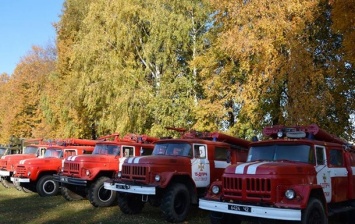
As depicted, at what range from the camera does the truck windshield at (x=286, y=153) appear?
9.03 metres

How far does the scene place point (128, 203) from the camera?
11.8 metres

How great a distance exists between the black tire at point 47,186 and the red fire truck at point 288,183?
30.7ft

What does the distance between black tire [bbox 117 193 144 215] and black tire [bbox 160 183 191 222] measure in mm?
1241

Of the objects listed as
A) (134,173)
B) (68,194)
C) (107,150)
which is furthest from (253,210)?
(68,194)

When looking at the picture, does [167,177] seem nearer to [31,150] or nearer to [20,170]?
[20,170]

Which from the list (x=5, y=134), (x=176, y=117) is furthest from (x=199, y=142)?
(x=5, y=134)

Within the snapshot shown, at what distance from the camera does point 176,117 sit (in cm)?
2234

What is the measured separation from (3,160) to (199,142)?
38.1ft

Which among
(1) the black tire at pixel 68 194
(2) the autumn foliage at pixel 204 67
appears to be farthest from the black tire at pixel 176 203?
(2) the autumn foliage at pixel 204 67

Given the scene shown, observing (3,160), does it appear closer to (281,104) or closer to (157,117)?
(157,117)

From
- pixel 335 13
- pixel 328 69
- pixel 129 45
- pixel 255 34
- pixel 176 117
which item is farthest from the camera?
pixel 129 45

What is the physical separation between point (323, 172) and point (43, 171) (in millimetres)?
11355

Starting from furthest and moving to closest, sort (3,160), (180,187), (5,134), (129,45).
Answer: (5,134) < (129,45) < (3,160) < (180,187)

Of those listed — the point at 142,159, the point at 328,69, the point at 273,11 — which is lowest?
the point at 142,159
